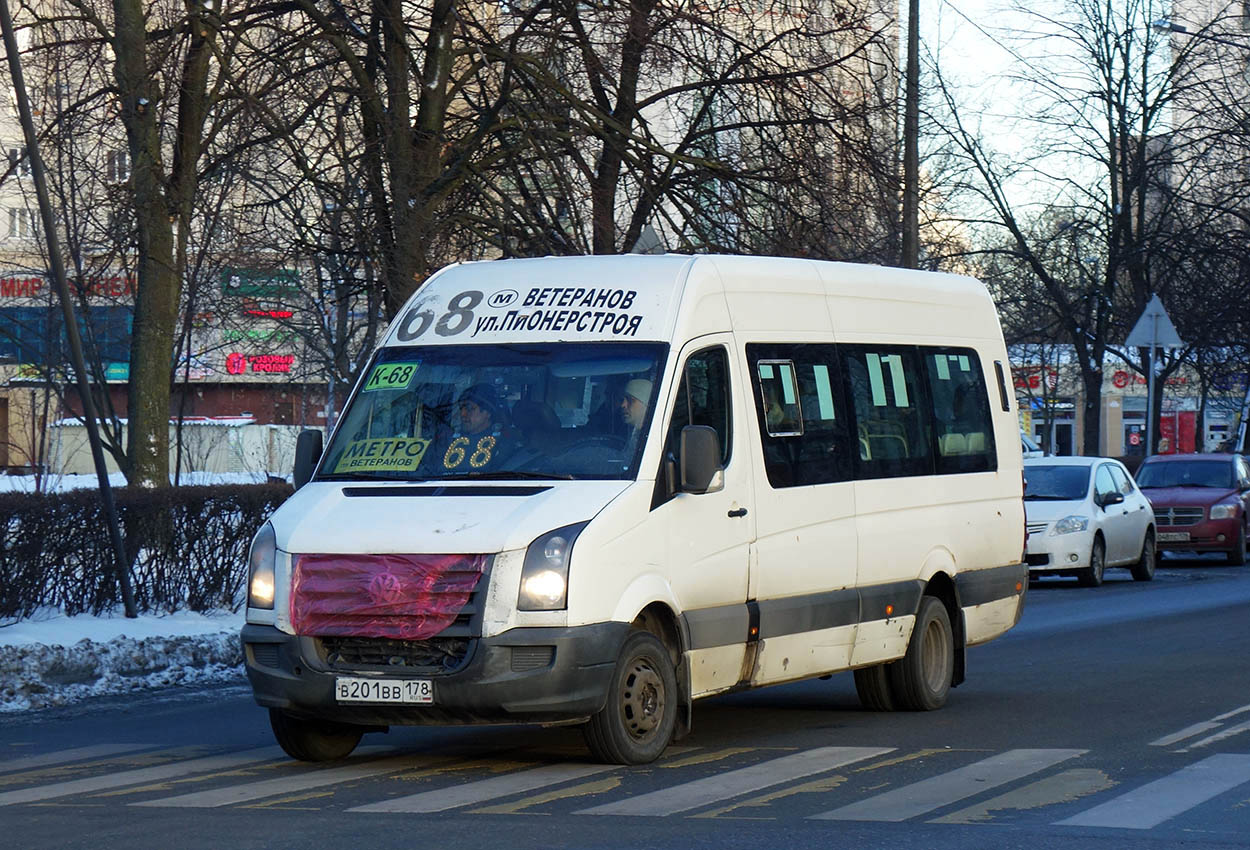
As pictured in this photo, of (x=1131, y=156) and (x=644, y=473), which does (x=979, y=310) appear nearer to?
(x=644, y=473)

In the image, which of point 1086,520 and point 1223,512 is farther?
point 1223,512

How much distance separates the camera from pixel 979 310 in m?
13.0

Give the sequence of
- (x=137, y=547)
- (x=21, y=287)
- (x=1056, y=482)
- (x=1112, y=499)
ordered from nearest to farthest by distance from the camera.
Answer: (x=137, y=547) < (x=1112, y=499) < (x=1056, y=482) < (x=21, y=287)

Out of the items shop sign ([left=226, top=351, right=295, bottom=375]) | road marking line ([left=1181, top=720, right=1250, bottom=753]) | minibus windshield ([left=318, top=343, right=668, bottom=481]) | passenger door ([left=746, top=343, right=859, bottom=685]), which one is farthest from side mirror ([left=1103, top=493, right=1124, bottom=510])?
shop sign ([left=226, top=351, right=295, bottom=375])

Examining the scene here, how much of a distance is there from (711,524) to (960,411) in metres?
3.32

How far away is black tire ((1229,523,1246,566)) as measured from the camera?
28.5 m

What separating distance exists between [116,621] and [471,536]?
6867 mm

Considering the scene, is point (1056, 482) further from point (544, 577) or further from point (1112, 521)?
point (544, 577)

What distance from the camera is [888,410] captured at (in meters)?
11.5

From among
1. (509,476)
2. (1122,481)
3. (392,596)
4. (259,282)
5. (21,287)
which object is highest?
(21,287)

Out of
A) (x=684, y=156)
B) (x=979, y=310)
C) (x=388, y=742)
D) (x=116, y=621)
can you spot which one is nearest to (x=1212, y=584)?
(x=684, y=156)

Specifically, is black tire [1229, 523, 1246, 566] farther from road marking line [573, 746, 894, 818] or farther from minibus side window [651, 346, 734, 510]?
minibus side window [651, 346, 734, 510]

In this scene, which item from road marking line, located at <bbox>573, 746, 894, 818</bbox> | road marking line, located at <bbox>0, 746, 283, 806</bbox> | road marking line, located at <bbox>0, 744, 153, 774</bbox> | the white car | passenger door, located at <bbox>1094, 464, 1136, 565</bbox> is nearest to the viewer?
road marking line, located at <bbox>573, 746, 894, 818</bbox>

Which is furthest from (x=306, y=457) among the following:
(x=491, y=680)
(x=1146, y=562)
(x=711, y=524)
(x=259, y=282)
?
(x=259, y=282)
